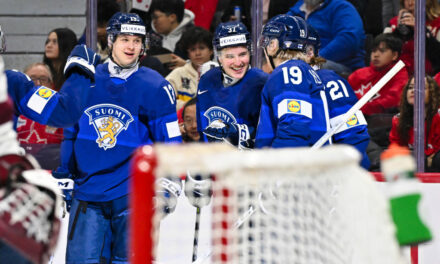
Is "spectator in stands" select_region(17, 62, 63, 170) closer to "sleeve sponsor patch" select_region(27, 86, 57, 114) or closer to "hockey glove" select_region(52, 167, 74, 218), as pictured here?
"hockey glove" select_region(52, 167, 74, 218)

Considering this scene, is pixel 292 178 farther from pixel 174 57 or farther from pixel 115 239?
pixel 174 57

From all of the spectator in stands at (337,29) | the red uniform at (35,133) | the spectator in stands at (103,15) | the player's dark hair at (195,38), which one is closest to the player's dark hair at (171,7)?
the player's dark hair at (195,38)

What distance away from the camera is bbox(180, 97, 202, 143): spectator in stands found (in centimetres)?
474

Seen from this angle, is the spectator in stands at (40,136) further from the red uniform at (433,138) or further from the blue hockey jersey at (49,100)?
the red uniform at (433,138)

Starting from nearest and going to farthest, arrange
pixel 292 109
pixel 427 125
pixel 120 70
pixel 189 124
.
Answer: pixel 292 109
pixel 120 70
pixel 427 125
pixel 189 124

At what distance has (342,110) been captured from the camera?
12.6 feet

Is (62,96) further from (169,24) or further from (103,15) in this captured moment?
(169,24)

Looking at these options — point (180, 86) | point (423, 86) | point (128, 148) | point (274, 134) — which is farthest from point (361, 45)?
point (128, 148)

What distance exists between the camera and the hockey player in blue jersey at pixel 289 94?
3.30 m

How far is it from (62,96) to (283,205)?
1.53 m

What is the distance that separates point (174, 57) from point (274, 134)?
154 cm

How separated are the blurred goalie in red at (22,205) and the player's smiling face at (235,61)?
190cm

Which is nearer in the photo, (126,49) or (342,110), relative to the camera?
(126,49)

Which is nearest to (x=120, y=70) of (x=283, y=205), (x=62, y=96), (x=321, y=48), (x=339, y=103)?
(x=62, y=96)
